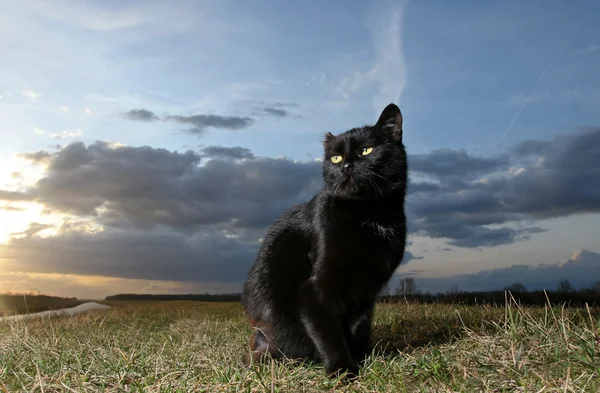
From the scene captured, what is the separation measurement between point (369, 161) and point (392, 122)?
0.43 m

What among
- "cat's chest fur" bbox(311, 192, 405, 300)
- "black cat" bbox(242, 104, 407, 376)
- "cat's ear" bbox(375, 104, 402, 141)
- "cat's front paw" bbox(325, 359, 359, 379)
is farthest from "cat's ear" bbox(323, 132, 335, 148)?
"cat's front paw" bbox(325, 359, 359, 379)

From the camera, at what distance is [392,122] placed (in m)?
4.25

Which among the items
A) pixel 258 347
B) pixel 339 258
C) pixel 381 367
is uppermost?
pixel 339 258

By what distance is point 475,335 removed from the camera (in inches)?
169

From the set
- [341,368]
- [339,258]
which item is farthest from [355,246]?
[341,368]

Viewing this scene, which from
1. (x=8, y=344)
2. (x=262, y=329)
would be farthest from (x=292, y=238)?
(x=8, y=344)

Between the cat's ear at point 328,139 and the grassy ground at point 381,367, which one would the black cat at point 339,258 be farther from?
the grassy ground at point 381,367

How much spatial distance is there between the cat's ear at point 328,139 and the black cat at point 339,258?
0.06 feet

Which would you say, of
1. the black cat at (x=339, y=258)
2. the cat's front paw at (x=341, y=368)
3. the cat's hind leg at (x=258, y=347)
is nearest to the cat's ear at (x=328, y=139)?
the black cat at (x=339, y=258)

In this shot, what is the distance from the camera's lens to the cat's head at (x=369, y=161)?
4.05 meters

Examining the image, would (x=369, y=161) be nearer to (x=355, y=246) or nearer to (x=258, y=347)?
(x=355, y=246)

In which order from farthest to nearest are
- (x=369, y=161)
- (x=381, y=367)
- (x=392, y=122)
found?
(x=392, y=122) < (x=369, y=161) < (x=381, y=367)

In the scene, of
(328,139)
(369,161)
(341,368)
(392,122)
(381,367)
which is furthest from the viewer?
(328,139)

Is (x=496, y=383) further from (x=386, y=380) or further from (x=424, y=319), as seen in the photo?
(x=424, y=319)
